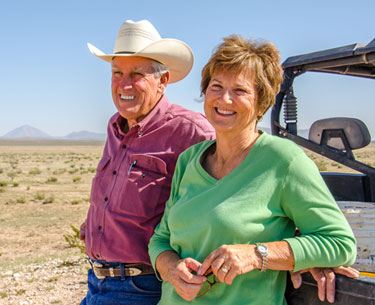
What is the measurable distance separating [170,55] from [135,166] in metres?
0.76

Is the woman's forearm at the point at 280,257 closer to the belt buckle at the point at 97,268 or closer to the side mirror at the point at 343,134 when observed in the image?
the belt buckle at the point at 97,268

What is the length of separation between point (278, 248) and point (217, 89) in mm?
740

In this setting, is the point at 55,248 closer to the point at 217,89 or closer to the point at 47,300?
the point at 47,300

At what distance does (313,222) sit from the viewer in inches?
68.3

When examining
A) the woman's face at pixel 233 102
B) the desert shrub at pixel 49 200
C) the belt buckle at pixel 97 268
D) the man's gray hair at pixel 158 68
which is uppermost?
the man's gray hair at pixel 158 68

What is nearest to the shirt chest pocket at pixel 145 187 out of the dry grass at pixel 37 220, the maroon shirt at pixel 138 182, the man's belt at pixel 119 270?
the maroon shirt at pixel 138 182

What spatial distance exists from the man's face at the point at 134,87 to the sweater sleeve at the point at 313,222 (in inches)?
50.2

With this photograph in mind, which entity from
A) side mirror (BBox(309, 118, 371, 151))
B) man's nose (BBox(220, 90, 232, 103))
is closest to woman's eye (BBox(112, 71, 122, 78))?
man's nose (BBox(220, 90, 232, 103))

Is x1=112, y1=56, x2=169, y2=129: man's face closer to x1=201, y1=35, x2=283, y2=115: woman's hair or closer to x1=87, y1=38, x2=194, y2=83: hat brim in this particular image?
x1=87, y1=38, x2=194, y2=83: hat brim

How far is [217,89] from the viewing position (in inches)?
81.0

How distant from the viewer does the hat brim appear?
2.85 m

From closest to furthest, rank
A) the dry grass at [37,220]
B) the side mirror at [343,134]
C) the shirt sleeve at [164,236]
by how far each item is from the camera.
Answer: the shirt sleeve at [164,236] → the side mirror at [343,134] → the dry grass at [37,220]

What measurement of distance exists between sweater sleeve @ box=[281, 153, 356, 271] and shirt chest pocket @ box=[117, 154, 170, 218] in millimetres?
994

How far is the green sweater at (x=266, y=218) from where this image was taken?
5.62 ft
